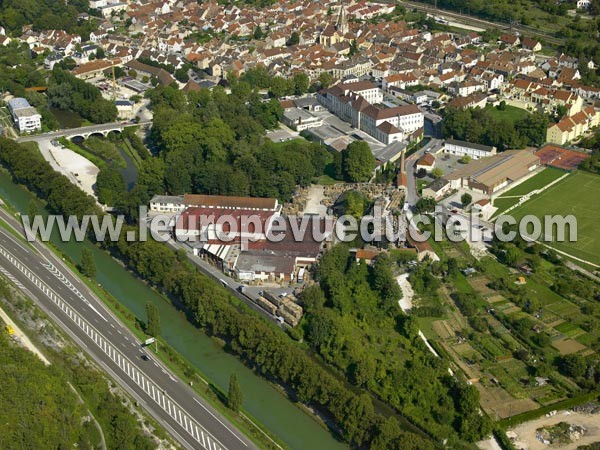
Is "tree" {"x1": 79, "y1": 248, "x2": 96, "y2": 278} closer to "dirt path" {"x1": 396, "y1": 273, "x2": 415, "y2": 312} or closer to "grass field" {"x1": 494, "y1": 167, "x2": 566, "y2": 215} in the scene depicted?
"dirt path" {"x1": 396, "y1": 273, "x2": 415, "y2": 312}

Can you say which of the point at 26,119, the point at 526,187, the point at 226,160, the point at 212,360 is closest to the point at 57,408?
the point at 212,360

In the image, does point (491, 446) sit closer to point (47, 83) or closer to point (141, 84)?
point (141, 84)

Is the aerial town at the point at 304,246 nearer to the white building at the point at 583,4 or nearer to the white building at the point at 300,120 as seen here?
the white building at the point at 300,120

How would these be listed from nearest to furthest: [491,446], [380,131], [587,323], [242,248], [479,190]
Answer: [491,446] → [587,323] → [242,248] → [479,190] → [380,131]

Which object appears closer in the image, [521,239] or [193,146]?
[521,239]

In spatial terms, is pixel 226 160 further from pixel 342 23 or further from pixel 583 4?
pixel 583 4

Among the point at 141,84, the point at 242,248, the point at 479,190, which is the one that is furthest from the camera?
the point at 141,84

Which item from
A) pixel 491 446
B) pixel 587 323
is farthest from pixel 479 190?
pixel 491 446
